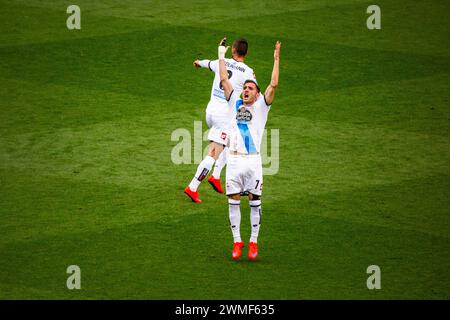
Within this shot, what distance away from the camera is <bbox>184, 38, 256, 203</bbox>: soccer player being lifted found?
13.7 metres

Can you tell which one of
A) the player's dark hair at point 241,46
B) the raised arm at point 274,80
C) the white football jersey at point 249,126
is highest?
the player's dark hair at point 241,46

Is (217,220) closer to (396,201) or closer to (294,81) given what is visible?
(396,201)

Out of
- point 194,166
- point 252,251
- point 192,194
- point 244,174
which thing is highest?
point 194,166

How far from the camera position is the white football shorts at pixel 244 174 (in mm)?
11945

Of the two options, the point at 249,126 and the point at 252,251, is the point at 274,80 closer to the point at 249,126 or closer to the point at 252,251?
the point at 249,126

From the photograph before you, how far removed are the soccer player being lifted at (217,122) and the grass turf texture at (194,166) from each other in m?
0.28

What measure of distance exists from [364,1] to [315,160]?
848cm

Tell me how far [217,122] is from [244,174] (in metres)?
2.70

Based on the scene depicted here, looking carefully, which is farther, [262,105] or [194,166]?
[194,166]

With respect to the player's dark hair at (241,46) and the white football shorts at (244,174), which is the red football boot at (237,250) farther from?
the player's dark hair at (241,46)

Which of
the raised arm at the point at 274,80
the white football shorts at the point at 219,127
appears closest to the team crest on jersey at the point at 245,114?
the raised arm at the point at 274,80

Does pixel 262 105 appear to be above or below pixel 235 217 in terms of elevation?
above

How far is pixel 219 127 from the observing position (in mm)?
14523

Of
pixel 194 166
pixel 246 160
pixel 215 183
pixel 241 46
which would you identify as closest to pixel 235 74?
pixel 241 46
